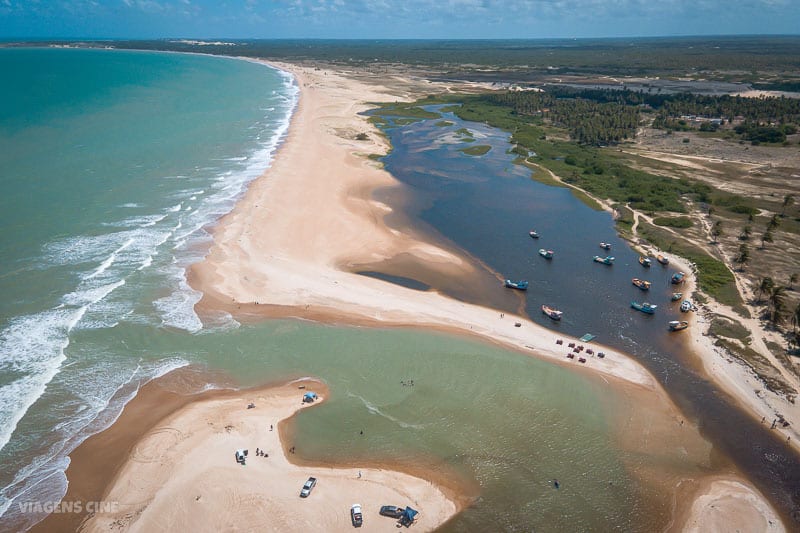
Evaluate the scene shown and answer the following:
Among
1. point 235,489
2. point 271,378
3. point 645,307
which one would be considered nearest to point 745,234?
→ point 645,307

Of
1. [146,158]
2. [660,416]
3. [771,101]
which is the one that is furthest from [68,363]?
[771,101]

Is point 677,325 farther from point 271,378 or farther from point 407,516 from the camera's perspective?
point 271,378

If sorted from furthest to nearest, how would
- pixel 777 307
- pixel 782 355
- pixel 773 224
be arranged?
pixel 773 224 < pixel 777 307 < pixel 782 355

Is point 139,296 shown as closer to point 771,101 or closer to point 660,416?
Answer: point 660,416

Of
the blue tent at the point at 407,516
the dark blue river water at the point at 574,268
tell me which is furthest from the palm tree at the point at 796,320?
the blue tent at the point at 407,516

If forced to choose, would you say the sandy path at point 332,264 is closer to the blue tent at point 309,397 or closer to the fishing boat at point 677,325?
the fishing boat at point 677,325

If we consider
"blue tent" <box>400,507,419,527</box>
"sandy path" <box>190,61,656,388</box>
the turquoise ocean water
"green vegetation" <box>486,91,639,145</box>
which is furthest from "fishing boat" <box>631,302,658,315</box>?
"green vegetation" <box>486,91,639,145</box>
